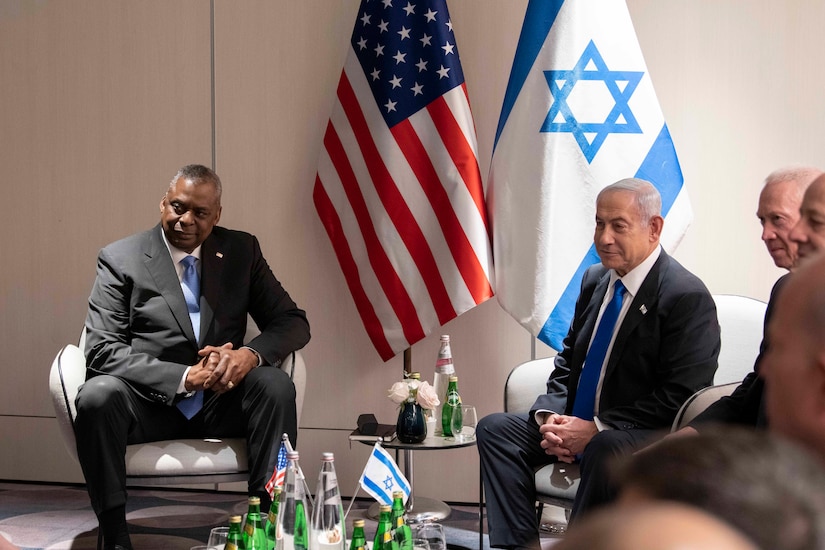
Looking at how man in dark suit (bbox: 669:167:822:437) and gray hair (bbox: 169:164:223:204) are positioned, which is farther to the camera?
gray hair (bbox: 169:164:223:204)

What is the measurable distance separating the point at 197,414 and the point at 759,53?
287 cm

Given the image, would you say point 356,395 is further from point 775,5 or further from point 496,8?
point 775,5

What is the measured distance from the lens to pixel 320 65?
4730mm

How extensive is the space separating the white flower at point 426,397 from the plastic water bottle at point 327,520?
110cm

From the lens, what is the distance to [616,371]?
3.42 m

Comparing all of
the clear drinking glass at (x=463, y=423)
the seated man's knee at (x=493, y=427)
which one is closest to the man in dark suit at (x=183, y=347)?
the clear drinking glass at (x=463, y=423)

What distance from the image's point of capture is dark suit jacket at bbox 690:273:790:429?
2.91 m

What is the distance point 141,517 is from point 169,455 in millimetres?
949

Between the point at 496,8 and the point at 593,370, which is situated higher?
the point at 496,8

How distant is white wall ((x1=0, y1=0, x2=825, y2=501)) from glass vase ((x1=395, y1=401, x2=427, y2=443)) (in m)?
0.91

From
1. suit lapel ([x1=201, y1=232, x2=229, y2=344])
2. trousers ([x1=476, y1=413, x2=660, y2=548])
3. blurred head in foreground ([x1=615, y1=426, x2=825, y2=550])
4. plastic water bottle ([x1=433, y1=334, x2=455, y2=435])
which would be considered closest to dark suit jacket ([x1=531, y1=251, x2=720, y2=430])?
trousers ([x1=476, y1=413, x2=660, y2=548])

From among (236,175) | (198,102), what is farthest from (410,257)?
(198,102)

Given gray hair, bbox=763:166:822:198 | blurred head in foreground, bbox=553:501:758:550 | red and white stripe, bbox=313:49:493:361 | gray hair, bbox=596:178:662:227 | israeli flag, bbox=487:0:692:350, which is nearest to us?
blurred head in foreground, bbox=553:501:758:550

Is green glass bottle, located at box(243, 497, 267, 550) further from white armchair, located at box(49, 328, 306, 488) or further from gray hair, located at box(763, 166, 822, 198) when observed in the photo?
gray hair, located at box(763, 166, 822, 198)
